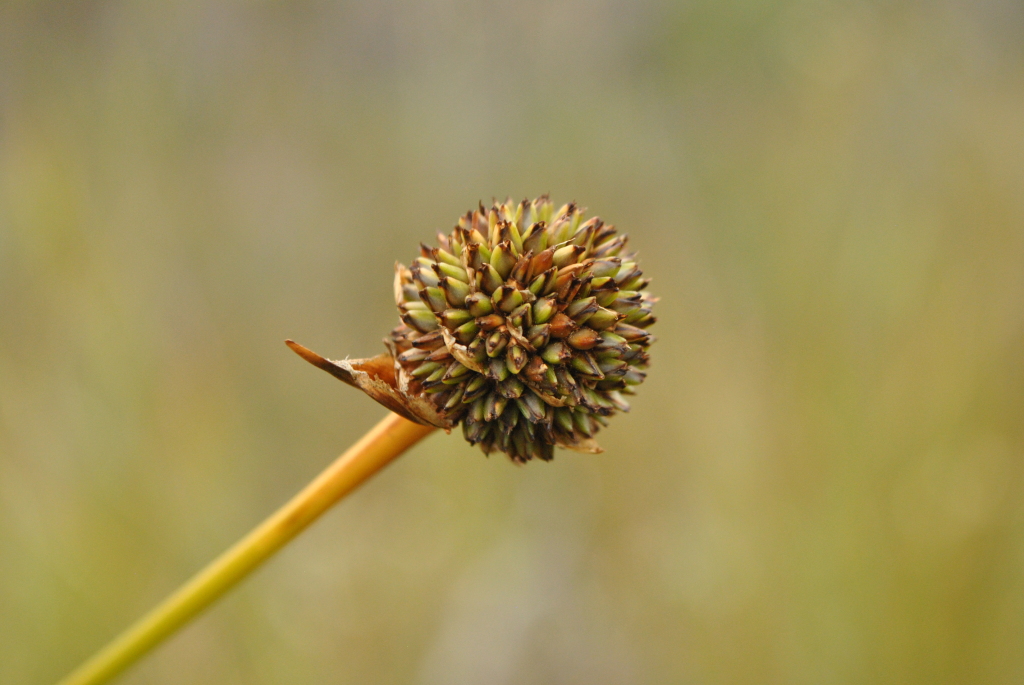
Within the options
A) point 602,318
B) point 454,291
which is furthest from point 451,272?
point 602,318

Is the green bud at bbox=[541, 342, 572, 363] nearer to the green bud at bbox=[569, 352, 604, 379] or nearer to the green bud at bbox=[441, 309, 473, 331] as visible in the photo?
the green bud at bbox=[569, 352, 604, 379]

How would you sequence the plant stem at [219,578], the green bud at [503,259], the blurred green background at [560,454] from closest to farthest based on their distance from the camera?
the plant stem at [219,578] → the green bud at [503,259] → the blurred green background at [560,454]

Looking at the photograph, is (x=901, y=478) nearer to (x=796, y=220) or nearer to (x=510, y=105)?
(x=796, y=220)

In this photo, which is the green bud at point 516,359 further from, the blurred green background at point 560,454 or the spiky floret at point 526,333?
the blurred green background at point 560,454

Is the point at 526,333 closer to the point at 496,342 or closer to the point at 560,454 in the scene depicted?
the point at 496,342

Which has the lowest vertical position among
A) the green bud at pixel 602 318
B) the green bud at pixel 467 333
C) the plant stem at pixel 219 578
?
the plant stem at pixel 219 578

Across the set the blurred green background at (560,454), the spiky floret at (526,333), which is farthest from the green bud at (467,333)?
the blurred green background at (560,454)

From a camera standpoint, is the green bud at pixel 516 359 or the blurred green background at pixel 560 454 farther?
the blurred green background at pixel 560 454

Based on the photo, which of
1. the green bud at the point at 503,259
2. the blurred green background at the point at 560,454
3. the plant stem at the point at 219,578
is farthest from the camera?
the blurred green background at the point at 560,454
